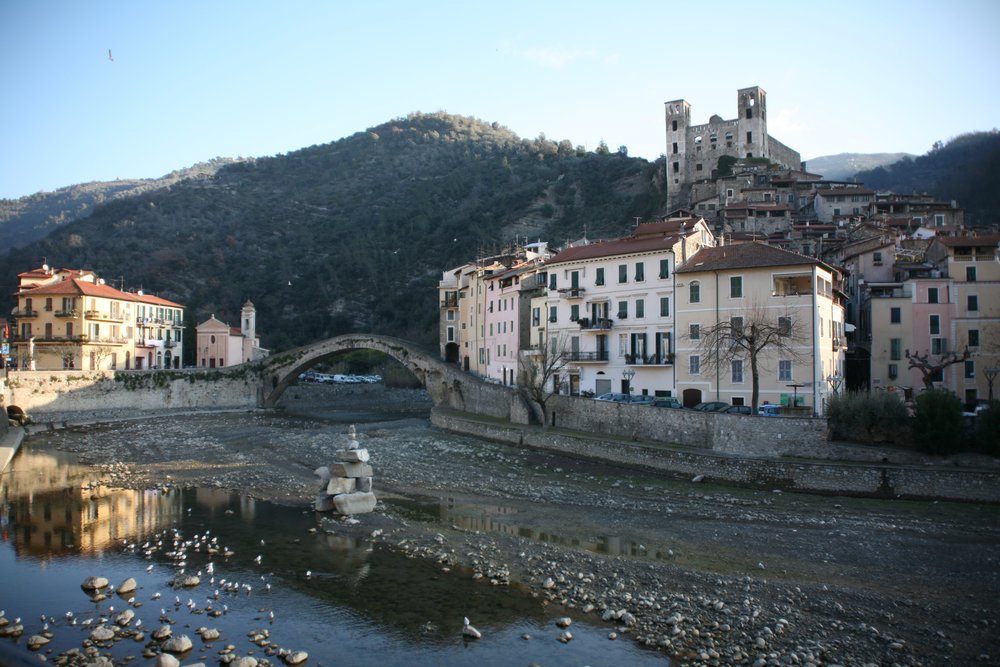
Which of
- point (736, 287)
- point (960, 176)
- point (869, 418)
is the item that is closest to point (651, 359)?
point (736, 287)

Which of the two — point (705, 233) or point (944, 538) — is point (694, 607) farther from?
point (705, 233)

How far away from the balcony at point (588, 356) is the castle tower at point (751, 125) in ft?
182

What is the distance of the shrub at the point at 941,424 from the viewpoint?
89.0 feet

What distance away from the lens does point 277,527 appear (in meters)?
22.5

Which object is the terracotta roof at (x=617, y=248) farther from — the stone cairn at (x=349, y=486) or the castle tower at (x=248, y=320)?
the castle tower at (x=248, y=320)

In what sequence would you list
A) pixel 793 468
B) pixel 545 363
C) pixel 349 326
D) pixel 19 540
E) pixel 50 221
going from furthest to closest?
1. pixel 50 221
2. pixel 349 326
3. pixel 545 363
4. pixel 793 468
5. pixel 19 540

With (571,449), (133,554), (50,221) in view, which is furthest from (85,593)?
(50,221)

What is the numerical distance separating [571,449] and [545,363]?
8418mm

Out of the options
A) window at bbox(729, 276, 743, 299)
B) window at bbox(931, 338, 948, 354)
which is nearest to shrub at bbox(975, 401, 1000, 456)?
window at bbox(931, 338, 948, 354)

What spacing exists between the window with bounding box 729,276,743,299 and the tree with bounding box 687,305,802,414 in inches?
39.5

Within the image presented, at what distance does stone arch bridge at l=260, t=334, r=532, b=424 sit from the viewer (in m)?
45.9

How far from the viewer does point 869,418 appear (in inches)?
1139

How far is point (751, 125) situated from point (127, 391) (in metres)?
74.8

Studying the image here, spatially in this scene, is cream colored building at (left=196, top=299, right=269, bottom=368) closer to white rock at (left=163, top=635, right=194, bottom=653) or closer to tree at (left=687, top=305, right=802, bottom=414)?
tree at (left=687, top=305, right=802, bottom=414)
